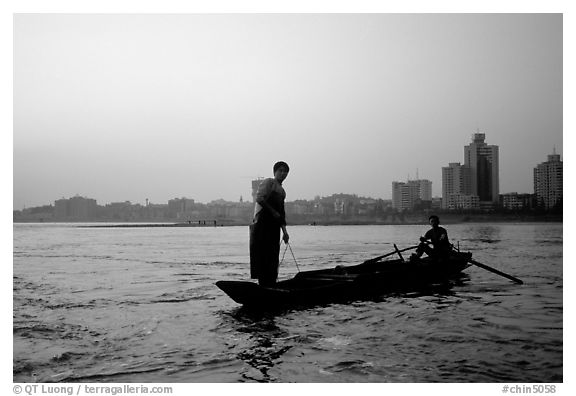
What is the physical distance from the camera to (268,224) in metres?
8.05

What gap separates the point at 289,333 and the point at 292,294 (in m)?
1.04

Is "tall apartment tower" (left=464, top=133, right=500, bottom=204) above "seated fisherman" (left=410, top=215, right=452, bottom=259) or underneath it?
above

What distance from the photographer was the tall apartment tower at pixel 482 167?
41.8 ft

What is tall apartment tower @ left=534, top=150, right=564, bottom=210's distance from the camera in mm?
8352

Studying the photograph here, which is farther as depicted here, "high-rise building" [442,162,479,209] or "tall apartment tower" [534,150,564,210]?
"high-rise building" [442,162,479,209]

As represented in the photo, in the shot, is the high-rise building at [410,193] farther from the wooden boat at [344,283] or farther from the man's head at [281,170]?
the man's head at [281,170]

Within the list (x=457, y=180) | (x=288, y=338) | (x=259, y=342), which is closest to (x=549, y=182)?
(x=288, y=338)

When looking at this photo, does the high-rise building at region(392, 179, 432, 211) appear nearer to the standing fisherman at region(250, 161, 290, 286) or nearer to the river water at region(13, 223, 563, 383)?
the river water at region(13, 223, 563, 383)

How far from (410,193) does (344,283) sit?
29.4m

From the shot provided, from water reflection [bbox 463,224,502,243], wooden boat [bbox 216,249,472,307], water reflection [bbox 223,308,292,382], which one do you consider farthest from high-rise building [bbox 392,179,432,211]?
water reflection [bbox 223,308,292,382]

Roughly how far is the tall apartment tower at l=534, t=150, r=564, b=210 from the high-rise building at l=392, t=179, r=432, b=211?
560 inches
